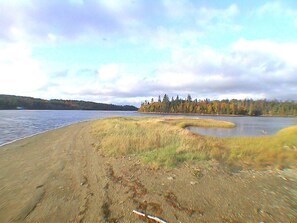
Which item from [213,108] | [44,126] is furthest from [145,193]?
[213,108]

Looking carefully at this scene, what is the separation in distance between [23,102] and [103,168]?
215 m

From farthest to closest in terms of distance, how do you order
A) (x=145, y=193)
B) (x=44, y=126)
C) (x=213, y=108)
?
(x=213, y=108) < (x=44, y=126) < (x=145, y=193)

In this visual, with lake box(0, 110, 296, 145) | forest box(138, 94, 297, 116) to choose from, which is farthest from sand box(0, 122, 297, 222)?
forest box(138, 94, 297, 116)

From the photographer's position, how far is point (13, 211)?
622 cm

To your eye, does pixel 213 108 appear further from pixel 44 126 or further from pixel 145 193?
pixel 145 193

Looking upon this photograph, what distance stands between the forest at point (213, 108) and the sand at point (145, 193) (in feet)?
525

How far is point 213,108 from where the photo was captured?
542ft

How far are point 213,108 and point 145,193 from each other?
165 m

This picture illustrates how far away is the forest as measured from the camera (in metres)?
164

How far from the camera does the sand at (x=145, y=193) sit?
561 centimetres

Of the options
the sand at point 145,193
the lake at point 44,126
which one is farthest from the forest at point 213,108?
the sand at point 145,193

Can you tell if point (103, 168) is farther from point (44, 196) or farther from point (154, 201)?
point (154, 201)

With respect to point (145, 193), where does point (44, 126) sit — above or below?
below

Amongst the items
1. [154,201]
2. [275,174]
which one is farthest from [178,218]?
[275,174]
